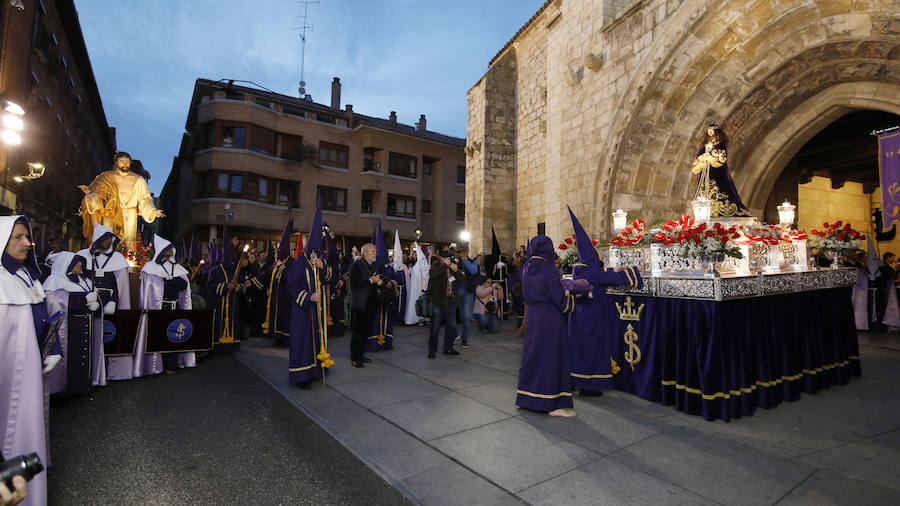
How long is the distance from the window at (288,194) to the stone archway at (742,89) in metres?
21.1

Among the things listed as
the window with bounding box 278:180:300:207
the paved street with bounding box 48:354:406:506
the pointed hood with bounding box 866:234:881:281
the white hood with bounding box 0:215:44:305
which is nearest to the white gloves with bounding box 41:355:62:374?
the white hood with bounding box 0:215:44:305

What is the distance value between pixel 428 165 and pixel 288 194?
34.9 feet

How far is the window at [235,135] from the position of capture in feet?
80.7

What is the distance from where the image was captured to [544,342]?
454 centimetres

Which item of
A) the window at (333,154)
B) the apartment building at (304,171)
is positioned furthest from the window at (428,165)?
the window at (333,154)

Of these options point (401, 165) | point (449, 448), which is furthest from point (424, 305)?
point (401, 165)

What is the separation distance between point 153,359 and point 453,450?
5020 millimetres

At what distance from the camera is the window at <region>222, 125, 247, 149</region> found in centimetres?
2459

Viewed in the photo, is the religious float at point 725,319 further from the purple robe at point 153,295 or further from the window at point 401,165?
the window at point 401,165

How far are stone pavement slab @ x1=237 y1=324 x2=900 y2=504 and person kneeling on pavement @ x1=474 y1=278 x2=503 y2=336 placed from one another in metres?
3.31

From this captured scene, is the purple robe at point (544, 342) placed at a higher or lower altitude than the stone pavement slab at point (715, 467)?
higher

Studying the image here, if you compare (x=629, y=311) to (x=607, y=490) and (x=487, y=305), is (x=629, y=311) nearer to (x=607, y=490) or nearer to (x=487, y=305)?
(x=607, y=490)

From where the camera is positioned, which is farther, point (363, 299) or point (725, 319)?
point (363, 299)

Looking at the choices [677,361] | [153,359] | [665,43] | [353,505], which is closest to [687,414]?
[677,361]
